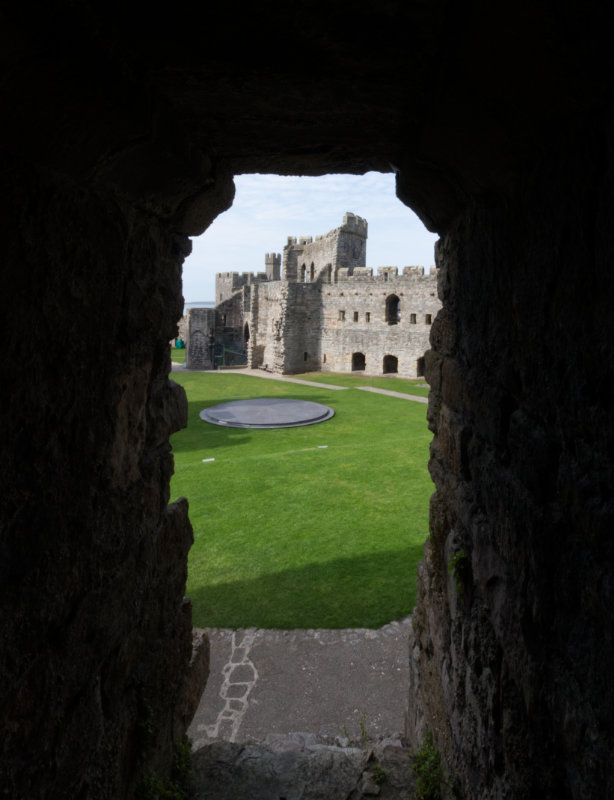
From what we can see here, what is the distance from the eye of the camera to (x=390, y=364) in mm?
30047

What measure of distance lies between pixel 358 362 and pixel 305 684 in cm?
2653

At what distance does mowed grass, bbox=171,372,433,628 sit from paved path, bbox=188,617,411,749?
265 mm

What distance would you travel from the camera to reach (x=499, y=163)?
1.74 meters

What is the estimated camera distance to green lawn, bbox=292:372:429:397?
80.4 ft

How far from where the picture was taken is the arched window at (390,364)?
29844 millimetres

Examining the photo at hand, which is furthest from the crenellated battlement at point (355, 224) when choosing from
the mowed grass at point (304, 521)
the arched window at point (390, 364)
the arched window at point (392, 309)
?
the mowed grass at point (304, 521)

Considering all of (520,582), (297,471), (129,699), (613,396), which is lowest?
(297,471)

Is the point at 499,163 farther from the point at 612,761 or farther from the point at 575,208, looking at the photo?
the point at 612,761

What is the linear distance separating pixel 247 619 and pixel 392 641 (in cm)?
160

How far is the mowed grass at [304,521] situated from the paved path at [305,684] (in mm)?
265

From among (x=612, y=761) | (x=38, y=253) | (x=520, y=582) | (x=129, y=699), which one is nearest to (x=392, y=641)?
(x=129, y=699)

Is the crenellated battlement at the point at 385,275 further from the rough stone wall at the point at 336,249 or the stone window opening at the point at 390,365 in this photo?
the stone window opening at the point at 390,365

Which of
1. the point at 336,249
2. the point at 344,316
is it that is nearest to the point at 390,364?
the point at 344,316

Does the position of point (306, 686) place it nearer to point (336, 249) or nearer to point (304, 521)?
point (304, 521)
